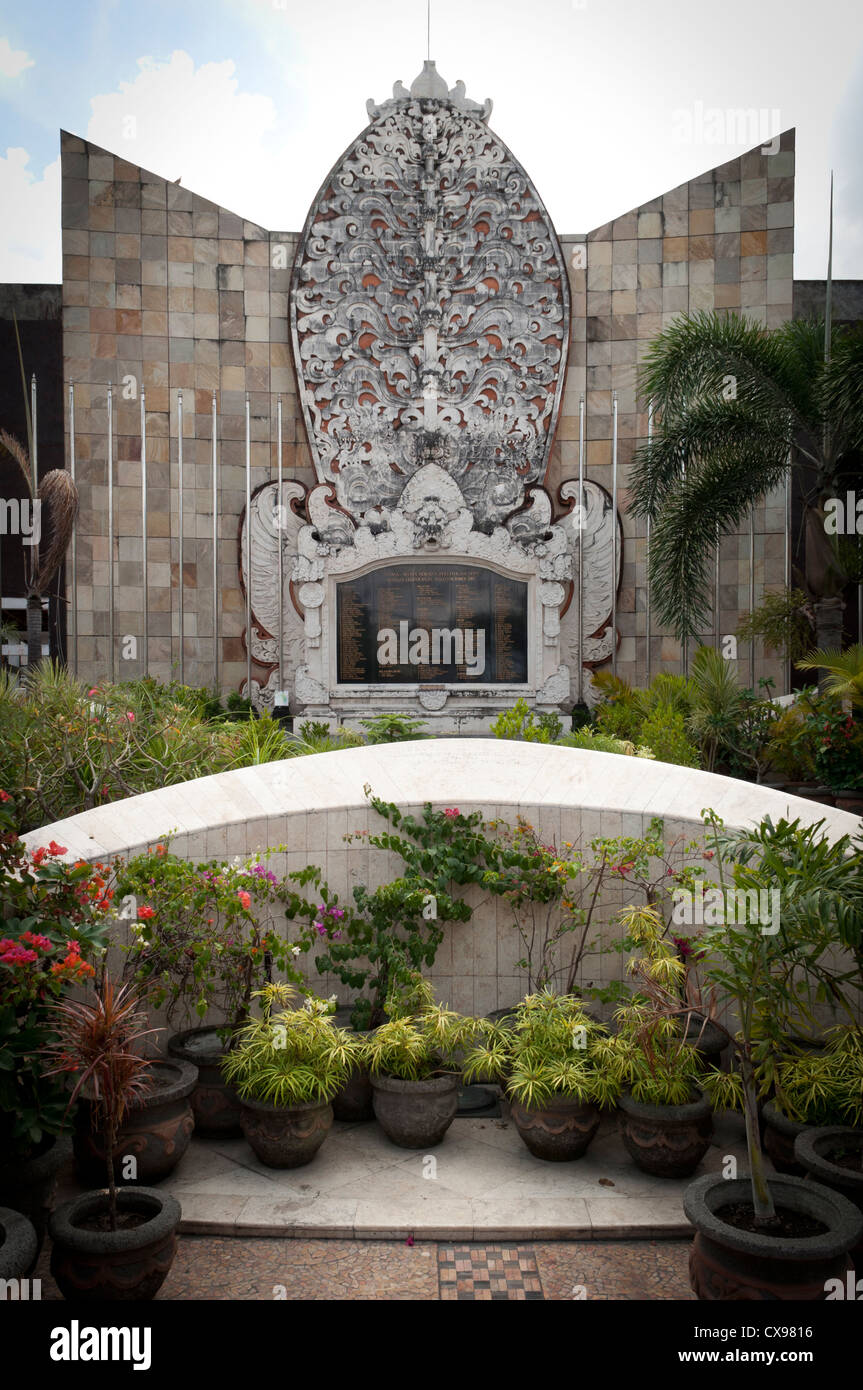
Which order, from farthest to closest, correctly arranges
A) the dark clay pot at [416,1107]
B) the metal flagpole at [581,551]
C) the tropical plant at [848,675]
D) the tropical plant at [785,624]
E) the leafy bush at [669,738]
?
the metal flagpole at [581,551], the tropical plant at [785,624], the leafy bush at [669,738], the tropical plant at [848,675], the dark clay pot at [416,1107]

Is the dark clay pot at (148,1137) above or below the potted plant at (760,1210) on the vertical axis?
below

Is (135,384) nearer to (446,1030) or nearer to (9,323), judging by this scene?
(9,323)

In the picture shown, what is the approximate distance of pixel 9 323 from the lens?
15.5 meters

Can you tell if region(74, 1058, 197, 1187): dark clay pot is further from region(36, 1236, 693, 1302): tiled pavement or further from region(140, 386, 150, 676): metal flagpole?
region(140, 386, 150, 676): metal flagpole

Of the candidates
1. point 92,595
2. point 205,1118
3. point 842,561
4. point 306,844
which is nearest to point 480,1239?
point 205,1118

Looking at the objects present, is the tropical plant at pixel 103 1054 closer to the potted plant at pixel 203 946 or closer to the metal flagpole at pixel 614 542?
the potted plant at pixel 203 946

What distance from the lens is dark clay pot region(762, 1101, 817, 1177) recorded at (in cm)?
440

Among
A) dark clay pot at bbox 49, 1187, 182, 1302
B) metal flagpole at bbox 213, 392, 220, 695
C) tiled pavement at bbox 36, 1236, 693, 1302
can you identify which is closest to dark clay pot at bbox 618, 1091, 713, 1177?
tiled pavement at bbox 36, 1236, 693, 1302

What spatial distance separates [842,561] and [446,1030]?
8.05 m

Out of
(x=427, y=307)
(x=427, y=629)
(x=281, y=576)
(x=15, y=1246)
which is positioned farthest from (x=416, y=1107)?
Answer: (x=427, y=307)

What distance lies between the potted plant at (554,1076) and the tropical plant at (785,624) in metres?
8.49

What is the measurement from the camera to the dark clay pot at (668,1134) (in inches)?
181

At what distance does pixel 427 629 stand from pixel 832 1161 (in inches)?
416

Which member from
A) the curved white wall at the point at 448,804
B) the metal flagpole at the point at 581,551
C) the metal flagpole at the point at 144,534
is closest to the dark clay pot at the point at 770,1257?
the curved white wall at the point at 448,804
